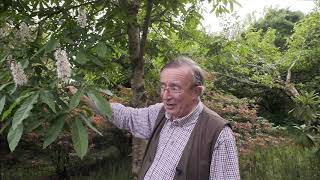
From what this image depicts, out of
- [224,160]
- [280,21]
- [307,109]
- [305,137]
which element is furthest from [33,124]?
[280,21]

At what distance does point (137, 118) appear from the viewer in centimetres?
254

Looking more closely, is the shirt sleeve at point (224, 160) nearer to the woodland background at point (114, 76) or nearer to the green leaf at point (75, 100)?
the woodland background at point (114, 76)

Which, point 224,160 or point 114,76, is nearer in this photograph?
point 224,160

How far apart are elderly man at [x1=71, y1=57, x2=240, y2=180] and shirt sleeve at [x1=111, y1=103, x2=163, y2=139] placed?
0.36 feet

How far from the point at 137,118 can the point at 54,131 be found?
68 centimetres

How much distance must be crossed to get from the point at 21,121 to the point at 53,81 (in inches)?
13.9

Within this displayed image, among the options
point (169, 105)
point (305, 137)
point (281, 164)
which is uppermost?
point (169, 105)

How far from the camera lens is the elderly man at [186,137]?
197 centimetres

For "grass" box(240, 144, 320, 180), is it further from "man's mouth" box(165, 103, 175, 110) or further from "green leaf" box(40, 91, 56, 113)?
"green leaf" box(40, 91, 56, 113)

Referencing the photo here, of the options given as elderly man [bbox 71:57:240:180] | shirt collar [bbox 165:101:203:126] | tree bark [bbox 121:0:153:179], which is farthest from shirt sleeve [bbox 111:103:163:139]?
tree bark [bbox 121:0:153:179]

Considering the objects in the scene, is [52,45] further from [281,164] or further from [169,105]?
[281,164]

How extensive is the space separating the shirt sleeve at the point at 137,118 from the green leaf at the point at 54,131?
586mm

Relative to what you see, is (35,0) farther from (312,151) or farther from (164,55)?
(312,151)

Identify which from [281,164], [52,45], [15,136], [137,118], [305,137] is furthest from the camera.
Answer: [281,164]
